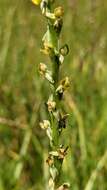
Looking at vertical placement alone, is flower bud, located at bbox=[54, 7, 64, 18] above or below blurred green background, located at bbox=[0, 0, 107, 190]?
below

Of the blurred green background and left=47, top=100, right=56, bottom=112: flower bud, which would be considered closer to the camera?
left=47, top=100, right=56, bottom=112: flower bud

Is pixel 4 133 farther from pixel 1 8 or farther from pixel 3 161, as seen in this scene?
pixel 1 8

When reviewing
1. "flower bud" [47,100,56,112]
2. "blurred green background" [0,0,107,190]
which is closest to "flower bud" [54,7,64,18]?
"flower bud" [47,100,56,112]

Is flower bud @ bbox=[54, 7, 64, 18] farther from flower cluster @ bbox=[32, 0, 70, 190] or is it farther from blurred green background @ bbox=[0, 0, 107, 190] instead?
blurred green background @ bbox=[0, 0, 107, 190]

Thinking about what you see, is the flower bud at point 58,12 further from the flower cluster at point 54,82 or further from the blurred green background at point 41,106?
the blurred green background at point 41,106

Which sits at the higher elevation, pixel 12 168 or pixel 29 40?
pixel 29 40

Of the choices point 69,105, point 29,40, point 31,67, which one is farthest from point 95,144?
point 29,40

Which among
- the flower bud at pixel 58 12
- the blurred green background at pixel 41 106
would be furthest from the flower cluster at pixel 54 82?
the blurred green background at pixel 41 106

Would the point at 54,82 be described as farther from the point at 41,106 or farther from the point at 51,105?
the point at 41,106
